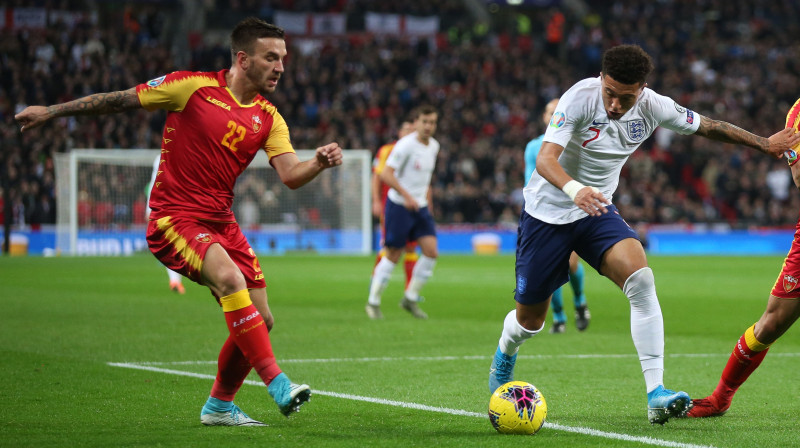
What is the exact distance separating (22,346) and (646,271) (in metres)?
6.10

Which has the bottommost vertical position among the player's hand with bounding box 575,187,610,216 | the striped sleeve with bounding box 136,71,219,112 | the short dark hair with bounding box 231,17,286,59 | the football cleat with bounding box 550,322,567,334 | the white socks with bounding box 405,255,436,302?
the football cleat with bounding box 550,322,567,334

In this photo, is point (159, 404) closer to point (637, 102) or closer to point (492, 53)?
point (637, 102)

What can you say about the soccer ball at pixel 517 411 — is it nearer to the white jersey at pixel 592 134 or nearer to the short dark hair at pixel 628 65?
the white jersey at pixel 592 134

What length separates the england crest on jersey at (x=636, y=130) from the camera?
6.06 meters

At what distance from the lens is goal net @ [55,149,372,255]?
92.1 ft

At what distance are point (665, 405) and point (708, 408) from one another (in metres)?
0.67

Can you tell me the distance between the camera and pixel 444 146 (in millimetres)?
33531

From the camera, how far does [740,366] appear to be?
6.11 m

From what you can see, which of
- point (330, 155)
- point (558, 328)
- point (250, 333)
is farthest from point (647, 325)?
point (558, 328)

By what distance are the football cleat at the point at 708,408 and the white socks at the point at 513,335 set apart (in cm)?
101

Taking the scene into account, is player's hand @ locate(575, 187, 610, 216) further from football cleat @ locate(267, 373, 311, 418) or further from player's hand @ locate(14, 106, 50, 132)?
player's hand @ locate(14, 106, 50, 132)

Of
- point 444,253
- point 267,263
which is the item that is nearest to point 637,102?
point 267,263

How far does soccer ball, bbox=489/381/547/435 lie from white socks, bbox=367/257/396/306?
7.23m

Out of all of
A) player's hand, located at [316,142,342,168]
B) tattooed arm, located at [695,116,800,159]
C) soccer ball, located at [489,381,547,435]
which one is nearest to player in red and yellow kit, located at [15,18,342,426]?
player's hand, located at [316,142,342,168]
